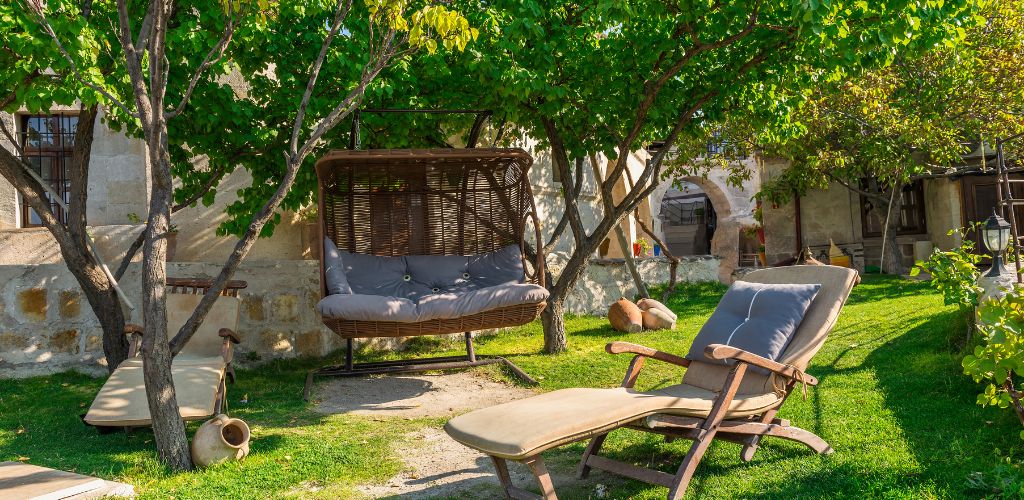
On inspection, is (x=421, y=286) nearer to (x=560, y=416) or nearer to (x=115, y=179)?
(x=560, y=416)

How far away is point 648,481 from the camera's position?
3293 mm

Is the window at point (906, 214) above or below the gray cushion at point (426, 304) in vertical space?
above

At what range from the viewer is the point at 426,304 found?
5805 mm

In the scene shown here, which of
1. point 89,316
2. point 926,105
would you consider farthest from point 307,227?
point 926,105

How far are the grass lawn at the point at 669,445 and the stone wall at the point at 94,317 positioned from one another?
24 centimetres

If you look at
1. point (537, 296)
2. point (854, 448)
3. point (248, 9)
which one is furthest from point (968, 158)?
point (248, 9)

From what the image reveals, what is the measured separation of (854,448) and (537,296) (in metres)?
2.69

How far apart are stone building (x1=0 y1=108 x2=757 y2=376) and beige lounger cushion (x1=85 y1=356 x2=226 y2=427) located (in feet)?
7.52

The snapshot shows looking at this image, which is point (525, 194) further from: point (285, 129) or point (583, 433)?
point (583, 433)

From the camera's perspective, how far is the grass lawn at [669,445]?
3420mm

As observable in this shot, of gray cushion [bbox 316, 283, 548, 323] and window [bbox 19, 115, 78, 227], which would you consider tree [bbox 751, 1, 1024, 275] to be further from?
window [bbox 19, 115, 78, 227]

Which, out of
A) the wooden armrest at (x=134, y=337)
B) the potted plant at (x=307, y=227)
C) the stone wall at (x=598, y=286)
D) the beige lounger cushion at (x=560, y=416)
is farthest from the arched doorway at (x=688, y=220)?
the beige lounger cushion at (x=560, y=416)

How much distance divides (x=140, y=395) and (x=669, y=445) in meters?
2.96

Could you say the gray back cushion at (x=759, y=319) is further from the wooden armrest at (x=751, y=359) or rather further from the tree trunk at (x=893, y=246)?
the tree trunk at (x=893, y=246)
